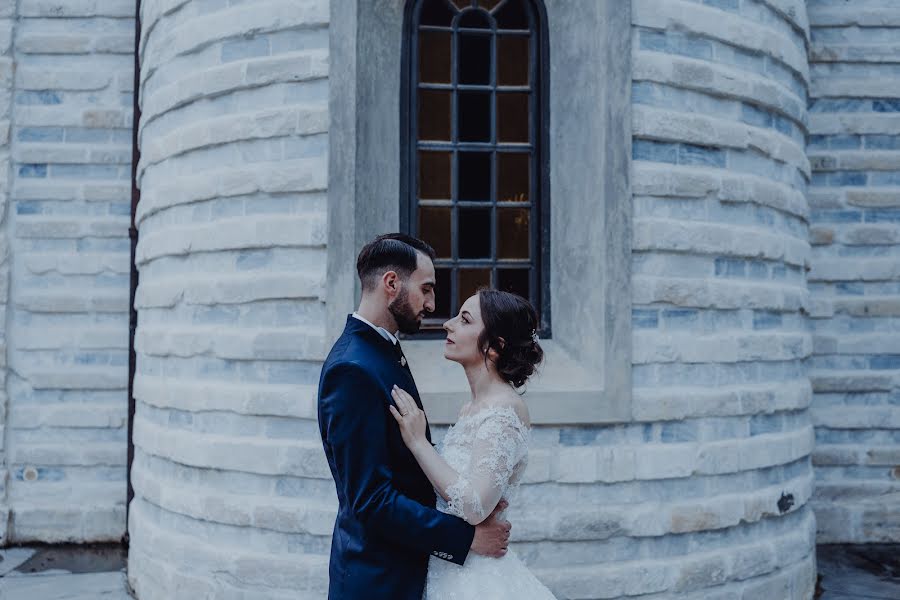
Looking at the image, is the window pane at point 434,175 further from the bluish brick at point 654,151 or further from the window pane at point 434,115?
the bluish brick at point 654,151

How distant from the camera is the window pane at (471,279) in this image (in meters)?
5.20

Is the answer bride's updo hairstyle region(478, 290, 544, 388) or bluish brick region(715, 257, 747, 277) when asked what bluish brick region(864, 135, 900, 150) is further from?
bride's updo hairstyle region(478, 290, 544, 388)

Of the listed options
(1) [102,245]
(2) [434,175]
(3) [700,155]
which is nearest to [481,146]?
(2) [434,175]


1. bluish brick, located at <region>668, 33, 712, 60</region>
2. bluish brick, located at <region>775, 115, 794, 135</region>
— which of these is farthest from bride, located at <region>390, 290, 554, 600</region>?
bluish brick, located at <region>775, 115, 794, 135</region>

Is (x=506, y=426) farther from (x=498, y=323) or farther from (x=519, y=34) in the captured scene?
(x=519, y=34)

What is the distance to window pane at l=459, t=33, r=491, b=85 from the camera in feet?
17.0

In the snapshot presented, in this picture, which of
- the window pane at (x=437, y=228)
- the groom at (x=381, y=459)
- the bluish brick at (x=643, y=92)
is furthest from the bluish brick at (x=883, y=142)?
the groom at (x=381, y=459)

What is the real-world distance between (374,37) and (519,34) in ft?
2.94

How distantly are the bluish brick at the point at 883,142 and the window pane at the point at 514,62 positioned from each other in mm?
3187

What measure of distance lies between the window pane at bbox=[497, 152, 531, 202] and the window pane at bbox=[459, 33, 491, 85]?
1.53ft

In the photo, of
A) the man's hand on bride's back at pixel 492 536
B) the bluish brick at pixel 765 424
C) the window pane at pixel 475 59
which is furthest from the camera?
the window pane at pixel 475 59

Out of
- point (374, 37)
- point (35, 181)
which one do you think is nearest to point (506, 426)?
point (374, 37)

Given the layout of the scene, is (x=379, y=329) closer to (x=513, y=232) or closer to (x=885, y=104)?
(x=513, y=232)

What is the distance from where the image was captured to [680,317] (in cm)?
482
